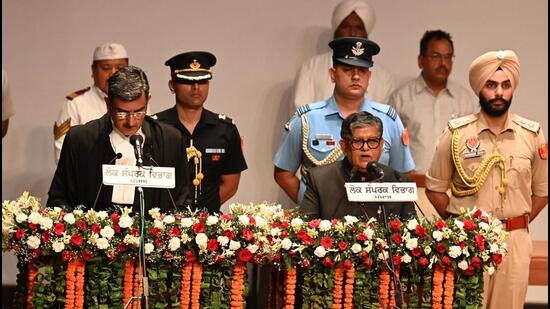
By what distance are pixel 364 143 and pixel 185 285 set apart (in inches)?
43.6

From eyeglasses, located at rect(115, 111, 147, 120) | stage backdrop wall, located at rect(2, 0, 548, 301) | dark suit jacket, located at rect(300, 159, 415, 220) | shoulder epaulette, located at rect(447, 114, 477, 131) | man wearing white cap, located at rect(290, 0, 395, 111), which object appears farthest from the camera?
stage backdrop wall, located at rect(2, 0, 548, 301)

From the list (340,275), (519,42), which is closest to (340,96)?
(340,275)

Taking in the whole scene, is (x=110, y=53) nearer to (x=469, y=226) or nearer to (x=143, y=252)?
(x=143, y=252)

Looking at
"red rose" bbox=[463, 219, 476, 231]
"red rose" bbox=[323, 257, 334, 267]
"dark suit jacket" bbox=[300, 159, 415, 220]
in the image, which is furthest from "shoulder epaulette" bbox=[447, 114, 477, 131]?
"red rose" bbox=[323, 257, 334, 267]

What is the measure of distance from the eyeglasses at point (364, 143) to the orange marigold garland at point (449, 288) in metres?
0.73

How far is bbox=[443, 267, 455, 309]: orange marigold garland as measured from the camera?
14.6ft

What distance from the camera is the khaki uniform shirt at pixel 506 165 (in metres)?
5.47

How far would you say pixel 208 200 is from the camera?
19.1 ft

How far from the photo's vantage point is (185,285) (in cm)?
436

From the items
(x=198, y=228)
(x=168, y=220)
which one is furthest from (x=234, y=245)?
(x=168, y=220)

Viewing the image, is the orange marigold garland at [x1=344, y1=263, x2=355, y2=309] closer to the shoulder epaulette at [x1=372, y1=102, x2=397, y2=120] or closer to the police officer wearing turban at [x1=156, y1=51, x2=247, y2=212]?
the police officer wearing turban at [x1=156, y1=51, x2=247, y2=212]

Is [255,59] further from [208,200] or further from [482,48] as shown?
[208,200]

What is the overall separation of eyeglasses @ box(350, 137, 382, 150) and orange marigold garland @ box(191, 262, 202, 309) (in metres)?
1.00

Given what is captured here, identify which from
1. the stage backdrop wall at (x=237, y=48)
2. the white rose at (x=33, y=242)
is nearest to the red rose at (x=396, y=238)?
the white rose at (x=33, y=242)
